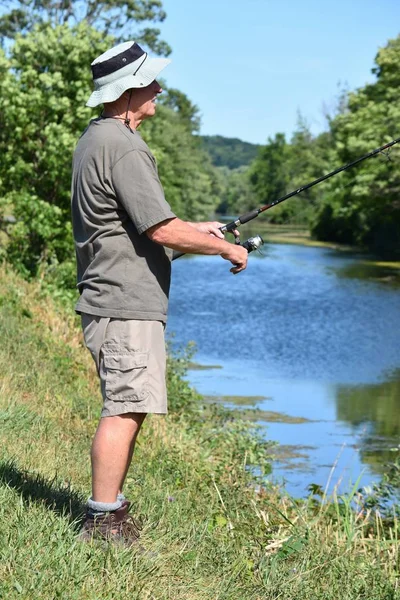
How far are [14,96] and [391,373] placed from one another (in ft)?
22.2

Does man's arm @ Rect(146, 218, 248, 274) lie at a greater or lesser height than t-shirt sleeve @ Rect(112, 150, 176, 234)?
lesser

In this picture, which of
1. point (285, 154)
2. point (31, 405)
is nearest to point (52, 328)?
point (31, 405)

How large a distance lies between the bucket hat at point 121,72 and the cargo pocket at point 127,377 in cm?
96

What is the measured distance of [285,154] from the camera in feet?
410

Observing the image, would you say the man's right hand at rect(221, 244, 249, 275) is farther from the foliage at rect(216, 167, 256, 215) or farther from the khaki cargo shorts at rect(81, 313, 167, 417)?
the foliage at rect(216, 167, 256, 215)

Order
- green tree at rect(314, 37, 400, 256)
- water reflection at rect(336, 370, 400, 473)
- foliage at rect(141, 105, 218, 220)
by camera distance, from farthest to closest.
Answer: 1. foliage at rect(141, 105, 218, 220)
2. green tree at rect(314, 37, 400, 256)
3. water reflection at rect(336, 370, 400, 473)

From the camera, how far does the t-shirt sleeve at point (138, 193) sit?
3.83 metres

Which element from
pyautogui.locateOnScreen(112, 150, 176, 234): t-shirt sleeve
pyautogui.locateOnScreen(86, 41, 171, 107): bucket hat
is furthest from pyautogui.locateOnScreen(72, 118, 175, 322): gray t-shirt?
pyautogui.locateOnScreen(86, 41, 171, 107): bucket hat

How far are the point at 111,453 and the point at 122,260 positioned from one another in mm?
718

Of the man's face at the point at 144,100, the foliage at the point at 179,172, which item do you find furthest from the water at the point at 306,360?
the foliage at the point at 179,172

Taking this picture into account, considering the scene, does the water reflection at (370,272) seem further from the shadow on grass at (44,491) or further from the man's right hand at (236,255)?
the man's right hand at (236,255)

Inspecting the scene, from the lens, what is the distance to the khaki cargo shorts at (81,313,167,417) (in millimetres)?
3850

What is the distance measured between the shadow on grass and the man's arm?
109 centimetres

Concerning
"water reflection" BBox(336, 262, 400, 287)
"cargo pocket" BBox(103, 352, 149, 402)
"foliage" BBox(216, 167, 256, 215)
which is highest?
"cargo pocket" BBox(103, 352, 149, 402)
